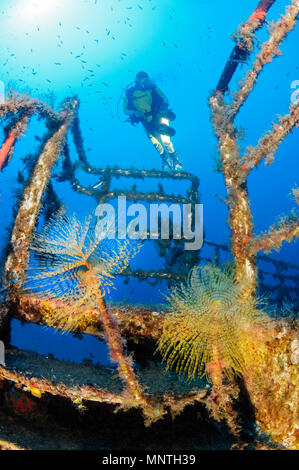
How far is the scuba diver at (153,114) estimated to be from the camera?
9.49m

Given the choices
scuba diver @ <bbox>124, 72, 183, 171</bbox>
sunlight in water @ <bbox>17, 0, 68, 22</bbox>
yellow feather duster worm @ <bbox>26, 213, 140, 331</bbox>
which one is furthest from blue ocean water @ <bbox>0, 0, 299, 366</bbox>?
yellow feather duster worm @ <bbox>26, 213, 140, 331</bbox>

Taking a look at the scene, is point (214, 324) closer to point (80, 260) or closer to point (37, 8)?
point (80, 260)

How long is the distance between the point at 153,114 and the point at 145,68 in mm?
89589

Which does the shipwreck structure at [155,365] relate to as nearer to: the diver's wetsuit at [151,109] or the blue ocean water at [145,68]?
the diver's wetsuit at [151,109]

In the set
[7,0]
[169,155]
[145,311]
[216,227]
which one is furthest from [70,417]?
[216,227]

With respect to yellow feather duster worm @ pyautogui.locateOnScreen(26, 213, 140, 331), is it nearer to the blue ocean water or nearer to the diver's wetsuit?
the diver's wetsuit

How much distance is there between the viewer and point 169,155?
382 inches

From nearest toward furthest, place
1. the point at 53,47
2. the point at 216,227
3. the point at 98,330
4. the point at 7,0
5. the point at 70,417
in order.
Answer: the point at 70,417 < the point at 98,330 < the point at 7,0 < the point at 53,47 < the point at 216,227

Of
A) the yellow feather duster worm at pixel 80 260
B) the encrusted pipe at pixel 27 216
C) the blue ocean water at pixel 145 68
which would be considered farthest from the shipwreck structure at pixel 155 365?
the blue ocean water at pixel 145 68

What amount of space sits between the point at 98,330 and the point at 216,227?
3797 inches

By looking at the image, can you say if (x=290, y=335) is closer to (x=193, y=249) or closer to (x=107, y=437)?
(x=107, y=437)

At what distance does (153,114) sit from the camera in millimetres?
9680

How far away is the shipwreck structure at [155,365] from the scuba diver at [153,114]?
4804 mm

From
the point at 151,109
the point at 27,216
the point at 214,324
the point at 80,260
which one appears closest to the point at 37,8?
the point at 151,109
